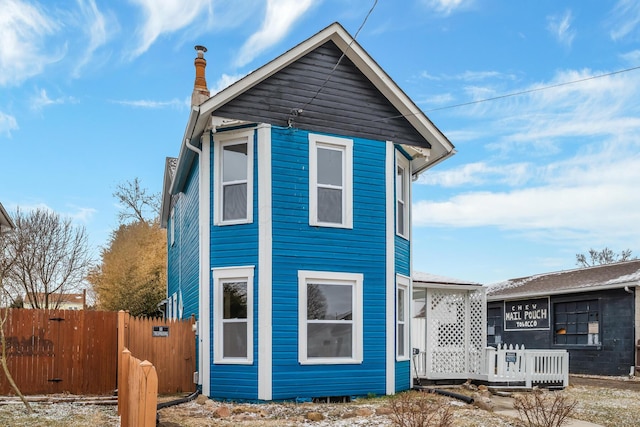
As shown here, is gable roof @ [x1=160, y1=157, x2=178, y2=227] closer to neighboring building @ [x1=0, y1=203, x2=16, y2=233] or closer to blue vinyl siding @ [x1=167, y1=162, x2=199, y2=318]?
blue vinyl siding @ [x1=167, y1=162, x2=199, y2=318]

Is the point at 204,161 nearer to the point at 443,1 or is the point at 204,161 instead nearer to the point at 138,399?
the point at 443,1

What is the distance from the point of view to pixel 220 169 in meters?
12.2

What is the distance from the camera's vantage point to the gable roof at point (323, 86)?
38.4ft

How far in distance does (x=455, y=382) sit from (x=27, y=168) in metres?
22.4

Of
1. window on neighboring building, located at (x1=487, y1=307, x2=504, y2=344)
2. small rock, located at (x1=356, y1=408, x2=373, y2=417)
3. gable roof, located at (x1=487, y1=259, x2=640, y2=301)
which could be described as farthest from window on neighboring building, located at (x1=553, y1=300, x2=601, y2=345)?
small rock, located at (x1=356, y1=408, x2=373, y2=417)

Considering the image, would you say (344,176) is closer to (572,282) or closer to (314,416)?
(314,416)

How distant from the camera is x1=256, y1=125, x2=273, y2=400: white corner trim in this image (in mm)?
11266

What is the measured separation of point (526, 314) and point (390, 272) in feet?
47.1

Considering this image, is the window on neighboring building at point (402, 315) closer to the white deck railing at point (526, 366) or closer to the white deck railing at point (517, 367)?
the white deck railing at point (517, 367)

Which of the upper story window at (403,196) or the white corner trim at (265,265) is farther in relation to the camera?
the upper story window at (403,196)

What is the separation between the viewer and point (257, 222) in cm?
1170

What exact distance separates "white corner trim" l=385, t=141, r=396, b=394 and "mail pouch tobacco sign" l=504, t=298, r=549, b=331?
1340cm

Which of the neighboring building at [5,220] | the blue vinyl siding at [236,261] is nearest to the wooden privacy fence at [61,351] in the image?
the blue vinyl siding at [236,261]

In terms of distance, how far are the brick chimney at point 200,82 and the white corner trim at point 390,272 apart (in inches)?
173
